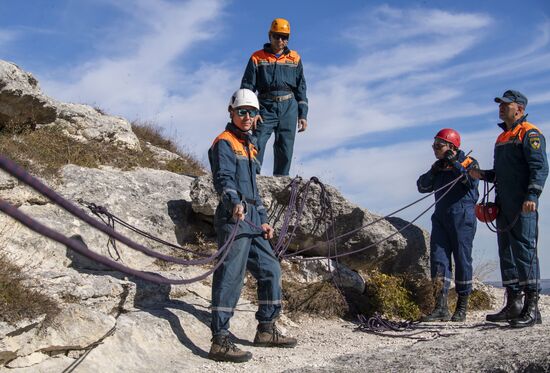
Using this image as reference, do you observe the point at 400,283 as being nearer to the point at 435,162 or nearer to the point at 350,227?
the point at 350,227

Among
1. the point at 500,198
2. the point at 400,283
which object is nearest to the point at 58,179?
the point at 400,283

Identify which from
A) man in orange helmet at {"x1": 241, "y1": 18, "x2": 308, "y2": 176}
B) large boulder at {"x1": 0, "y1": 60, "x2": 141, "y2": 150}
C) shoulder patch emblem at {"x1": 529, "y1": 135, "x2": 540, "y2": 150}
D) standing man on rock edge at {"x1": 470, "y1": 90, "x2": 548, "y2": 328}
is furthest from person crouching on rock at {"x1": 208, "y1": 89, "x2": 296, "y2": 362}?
large boulder at {"x1": 0, "y1": 60, "x2": 141, "y2": 150}

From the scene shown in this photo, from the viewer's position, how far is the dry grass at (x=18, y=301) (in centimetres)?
446

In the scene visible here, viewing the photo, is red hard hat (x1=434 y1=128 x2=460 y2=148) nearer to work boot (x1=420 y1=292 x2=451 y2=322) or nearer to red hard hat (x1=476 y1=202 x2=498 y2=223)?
red hard hat (x1=476 y1=202 x2=498 y2=223)

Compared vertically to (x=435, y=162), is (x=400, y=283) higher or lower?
lower

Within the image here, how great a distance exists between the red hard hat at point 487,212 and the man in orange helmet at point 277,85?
2.63 metres

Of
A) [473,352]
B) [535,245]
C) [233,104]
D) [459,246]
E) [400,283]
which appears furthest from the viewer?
[400,283]

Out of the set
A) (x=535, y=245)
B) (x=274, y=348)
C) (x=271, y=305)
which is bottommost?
(x=274, y=348)

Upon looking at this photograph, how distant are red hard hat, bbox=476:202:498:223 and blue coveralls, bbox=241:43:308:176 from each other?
2630mm

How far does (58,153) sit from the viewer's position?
8.43 meters

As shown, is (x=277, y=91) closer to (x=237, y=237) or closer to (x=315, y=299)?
(x=315, y=299)

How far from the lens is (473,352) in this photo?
15.9 feet

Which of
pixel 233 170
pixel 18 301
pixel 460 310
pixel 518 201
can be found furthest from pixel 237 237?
pixel 460 310

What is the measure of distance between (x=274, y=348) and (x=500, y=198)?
9.37 ft
